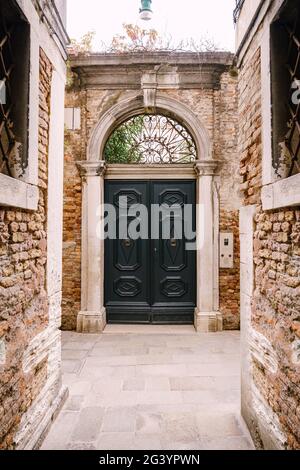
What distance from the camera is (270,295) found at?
239 cm

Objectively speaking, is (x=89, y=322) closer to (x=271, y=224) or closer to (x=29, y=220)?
(x=29, y=220)

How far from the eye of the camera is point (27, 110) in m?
2.42

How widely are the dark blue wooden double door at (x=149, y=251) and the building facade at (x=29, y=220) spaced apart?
2.95 meters

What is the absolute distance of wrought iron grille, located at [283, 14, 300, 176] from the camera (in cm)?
221

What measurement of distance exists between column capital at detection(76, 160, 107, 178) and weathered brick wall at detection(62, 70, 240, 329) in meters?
0.14

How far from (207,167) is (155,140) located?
1112 mm

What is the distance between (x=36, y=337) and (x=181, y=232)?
385 centimetres

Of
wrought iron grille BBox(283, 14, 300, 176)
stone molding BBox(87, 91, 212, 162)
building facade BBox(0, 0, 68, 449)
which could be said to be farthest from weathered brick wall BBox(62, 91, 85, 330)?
wrought iron grille BBox(283, 14, 300, 176)

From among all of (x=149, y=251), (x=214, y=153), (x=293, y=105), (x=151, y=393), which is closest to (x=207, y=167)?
(x=214, y=153)

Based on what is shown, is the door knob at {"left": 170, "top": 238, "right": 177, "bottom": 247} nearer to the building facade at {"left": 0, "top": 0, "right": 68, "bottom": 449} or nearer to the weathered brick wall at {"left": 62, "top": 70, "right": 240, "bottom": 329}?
the weathered brick wall at {"left": 62, "top": 70, "right": 240, "bottom": 329}

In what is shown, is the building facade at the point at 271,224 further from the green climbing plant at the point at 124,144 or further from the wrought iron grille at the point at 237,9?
the green climbing plant at the point at 124,144

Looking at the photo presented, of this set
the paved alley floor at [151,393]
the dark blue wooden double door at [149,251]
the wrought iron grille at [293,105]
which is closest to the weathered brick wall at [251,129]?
the wrought iron grille at [293,105]

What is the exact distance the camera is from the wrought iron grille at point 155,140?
6.11m
